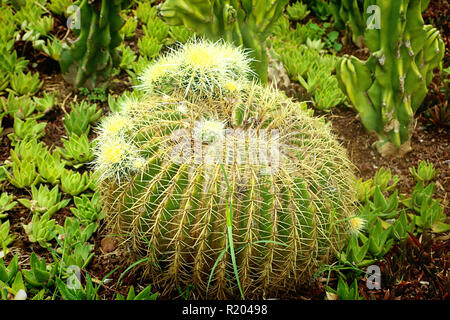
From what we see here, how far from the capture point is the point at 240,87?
2207mm

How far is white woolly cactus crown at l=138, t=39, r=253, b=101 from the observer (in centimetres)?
216

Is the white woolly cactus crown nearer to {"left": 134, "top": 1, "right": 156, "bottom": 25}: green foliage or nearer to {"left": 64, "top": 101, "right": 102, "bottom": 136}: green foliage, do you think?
{"left": 64, "top": 101, "right": 102, "bottom": 136}: green foliage

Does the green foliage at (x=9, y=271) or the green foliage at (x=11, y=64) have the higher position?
the green foliage at (x=11, y=64)

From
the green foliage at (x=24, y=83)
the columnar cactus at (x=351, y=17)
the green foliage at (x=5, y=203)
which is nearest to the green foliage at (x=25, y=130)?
the green foliage at (x=24, y=83)

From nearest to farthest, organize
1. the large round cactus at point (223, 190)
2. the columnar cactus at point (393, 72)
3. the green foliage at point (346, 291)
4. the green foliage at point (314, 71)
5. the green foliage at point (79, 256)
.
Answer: the large round cactus at point (223, 190) → the green foliage at point (346, 291) → the green foliage at point (79, 256) → the columnar cactus at point (393, 72) → the green foliage at point (314, 71)

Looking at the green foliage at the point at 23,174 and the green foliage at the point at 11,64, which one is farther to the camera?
the green foliage at the point at 11,64

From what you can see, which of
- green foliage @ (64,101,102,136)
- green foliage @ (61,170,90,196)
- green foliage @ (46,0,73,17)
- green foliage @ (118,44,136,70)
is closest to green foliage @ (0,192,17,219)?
green foliage @ (61,170,90,196)

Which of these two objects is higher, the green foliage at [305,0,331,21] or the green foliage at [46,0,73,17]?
the green foliage at [305,0,331,21]

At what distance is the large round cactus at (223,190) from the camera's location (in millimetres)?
1890

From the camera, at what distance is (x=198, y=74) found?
7.14ft

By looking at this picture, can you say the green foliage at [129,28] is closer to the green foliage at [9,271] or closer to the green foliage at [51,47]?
the green foliage at [51,47]

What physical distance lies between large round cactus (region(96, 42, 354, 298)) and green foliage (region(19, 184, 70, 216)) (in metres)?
0.57
